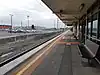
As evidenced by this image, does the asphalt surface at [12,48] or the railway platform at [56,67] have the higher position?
the railway platform at [56,67]

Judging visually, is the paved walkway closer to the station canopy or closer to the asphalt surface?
the asphalt surface

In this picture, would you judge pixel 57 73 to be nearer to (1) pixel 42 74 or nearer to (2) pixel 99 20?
(1) pixel 42 74

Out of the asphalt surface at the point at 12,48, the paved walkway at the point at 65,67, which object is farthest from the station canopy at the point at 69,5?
the paved walkway at the point at 65,67

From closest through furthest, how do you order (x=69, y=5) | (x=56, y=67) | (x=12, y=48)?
(x=56, y=67)
(x=69, y=5)
(x=12, y=48)

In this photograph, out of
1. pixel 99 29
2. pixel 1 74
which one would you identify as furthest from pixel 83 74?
pixel 99 29

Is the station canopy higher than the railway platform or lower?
higher

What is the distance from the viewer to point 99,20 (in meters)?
12.2

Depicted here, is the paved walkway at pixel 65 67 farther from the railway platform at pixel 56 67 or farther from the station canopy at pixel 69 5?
the station canopy at pixel 69 5

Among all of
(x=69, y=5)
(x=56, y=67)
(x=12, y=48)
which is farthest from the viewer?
(x=12, y=48)

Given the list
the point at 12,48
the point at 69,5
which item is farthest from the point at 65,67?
the point at 12,48

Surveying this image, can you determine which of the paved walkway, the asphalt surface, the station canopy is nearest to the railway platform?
the paved walkway

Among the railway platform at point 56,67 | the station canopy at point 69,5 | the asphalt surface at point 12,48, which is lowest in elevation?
the asphalt surface at point 12,48

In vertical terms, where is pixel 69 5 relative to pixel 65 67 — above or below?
above

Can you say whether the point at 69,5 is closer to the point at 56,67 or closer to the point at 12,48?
the point at 12,48
